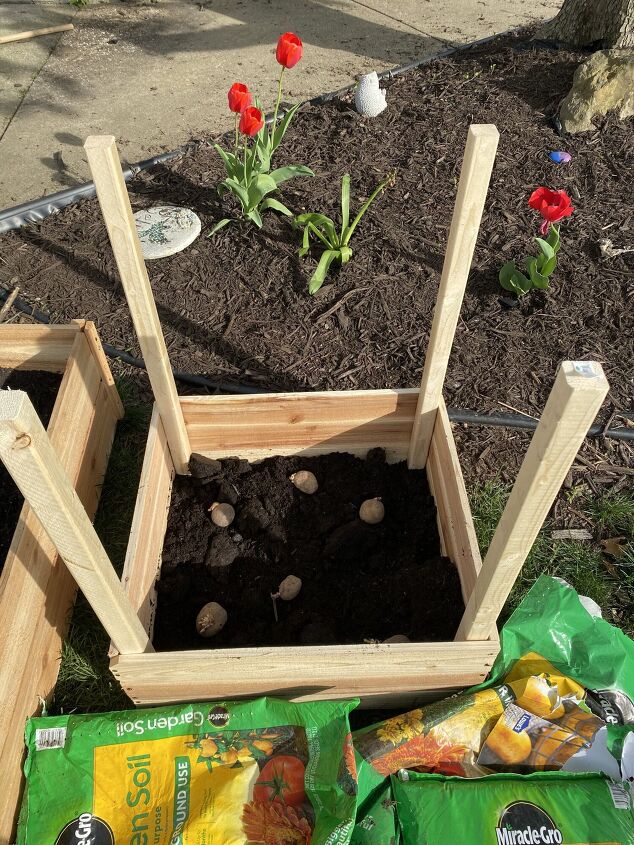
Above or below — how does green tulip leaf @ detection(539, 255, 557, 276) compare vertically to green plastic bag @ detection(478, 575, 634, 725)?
above

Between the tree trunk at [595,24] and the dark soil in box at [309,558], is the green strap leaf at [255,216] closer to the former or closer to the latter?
the dark soil in box at [309,558]

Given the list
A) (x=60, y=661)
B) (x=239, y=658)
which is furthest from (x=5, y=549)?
(x=239, y=658)

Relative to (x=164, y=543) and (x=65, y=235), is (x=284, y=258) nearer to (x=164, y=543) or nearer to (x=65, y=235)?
(x=65, y=235)

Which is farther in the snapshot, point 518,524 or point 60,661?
point 60,661

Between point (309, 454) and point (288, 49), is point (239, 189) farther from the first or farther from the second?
point (309, 454)

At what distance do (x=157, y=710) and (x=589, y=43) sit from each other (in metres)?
4.11

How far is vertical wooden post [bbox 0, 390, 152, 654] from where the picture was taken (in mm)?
799

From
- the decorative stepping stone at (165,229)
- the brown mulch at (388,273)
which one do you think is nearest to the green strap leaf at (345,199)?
the brown mulch at (388,273)

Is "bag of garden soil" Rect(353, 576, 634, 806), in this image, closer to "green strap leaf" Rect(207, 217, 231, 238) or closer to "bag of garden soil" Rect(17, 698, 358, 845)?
"bag of garden soil" Rect(17, 698, 358, 845)

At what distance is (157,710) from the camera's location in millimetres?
1460

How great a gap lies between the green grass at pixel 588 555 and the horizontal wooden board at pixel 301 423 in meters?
0.34

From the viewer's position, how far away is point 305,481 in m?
1.94

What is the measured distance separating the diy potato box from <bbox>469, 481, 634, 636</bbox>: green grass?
275mm

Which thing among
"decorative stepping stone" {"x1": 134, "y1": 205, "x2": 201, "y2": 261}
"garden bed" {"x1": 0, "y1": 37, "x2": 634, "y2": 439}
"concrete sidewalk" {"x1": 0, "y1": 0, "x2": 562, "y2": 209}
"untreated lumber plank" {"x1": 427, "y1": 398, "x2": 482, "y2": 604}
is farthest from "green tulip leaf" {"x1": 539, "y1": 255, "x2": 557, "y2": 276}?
"concrete sidewalk" {"x1": 0, "y1": 0, "x2": 562, "y2": 209}
